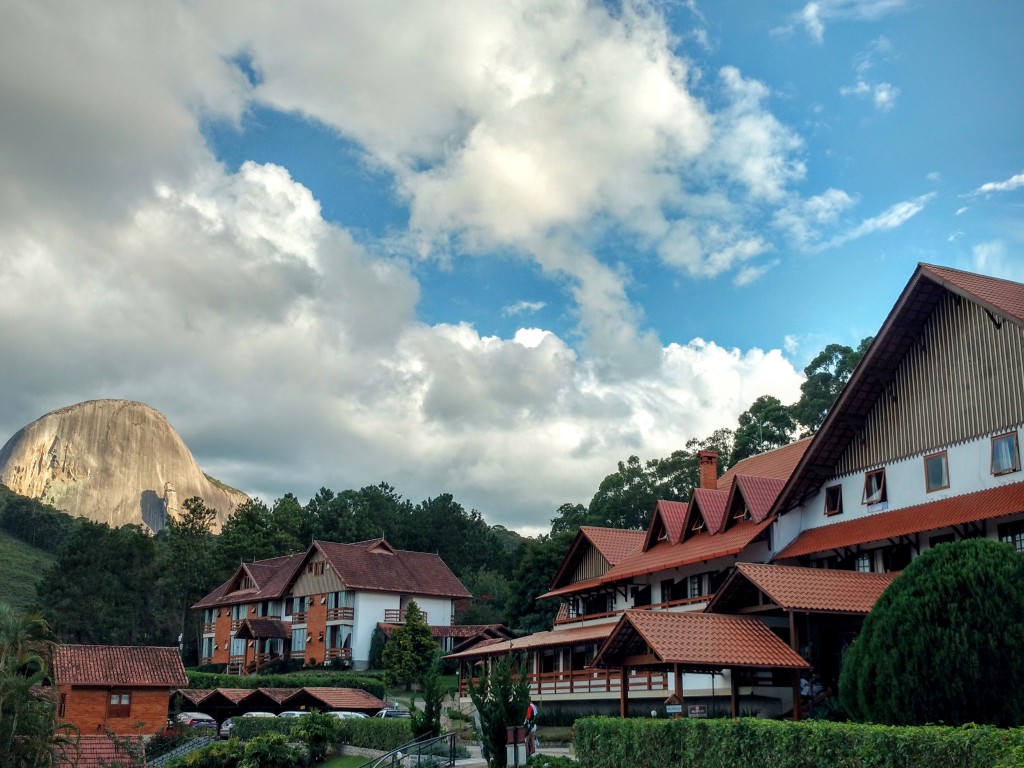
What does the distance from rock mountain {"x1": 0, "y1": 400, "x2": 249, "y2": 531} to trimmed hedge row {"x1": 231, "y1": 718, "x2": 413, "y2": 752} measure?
135 m

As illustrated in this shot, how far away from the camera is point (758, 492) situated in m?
35.7

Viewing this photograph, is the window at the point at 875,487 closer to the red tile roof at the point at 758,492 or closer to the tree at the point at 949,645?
the red tile roof at the point at 758,492

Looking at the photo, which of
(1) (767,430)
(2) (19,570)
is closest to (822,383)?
Result: (1) (767,430)

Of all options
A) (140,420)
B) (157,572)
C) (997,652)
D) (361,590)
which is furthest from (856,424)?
(140,420)

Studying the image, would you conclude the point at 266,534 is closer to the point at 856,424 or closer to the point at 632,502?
the point at 632,502

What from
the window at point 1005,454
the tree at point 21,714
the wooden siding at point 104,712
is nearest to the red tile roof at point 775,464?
the window at point 1005,454

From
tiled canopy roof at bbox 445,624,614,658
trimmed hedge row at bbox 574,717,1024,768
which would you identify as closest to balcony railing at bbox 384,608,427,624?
tiled canopy roof at bbox 445,624,614,658

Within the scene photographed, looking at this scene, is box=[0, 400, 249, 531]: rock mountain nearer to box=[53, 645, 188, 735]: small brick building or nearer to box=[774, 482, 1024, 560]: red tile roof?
box=[53, 645, 188, 735]: small brick building

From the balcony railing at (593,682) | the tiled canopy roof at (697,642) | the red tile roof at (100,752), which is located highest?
the tiled canopy roof at (697,642)

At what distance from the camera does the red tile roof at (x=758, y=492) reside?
34709 mm

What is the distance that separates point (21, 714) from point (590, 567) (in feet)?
76.7

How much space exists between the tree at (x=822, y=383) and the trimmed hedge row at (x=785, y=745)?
1901 inches

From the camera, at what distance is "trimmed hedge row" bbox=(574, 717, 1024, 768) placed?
12.0 meters

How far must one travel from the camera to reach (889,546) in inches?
1136
